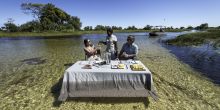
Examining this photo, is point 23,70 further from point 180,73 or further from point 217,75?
point 217,75

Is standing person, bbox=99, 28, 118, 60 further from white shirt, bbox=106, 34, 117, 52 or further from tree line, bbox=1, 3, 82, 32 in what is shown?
A: tree line, bbox=1, 3, 82, 32

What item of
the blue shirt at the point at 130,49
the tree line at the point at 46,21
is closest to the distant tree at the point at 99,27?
the tree line at the point at 46,21

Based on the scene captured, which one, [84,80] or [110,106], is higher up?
[84,80]

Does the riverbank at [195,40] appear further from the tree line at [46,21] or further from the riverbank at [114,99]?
the tree line at [46,21]

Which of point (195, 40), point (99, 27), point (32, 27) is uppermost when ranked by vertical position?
point (99, 27)

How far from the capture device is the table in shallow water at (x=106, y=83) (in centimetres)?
521

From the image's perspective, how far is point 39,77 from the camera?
28.3ft

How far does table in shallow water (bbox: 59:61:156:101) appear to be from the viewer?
521cm

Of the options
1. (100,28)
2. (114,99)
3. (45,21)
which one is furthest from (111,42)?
(100,28)

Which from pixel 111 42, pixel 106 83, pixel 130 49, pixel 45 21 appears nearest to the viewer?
pixel 106 83

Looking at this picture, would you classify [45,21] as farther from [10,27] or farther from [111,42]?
[111,42]

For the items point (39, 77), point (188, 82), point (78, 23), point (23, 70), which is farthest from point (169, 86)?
point (78, 23)

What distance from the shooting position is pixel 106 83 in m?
5.30

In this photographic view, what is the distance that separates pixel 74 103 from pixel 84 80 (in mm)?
769
